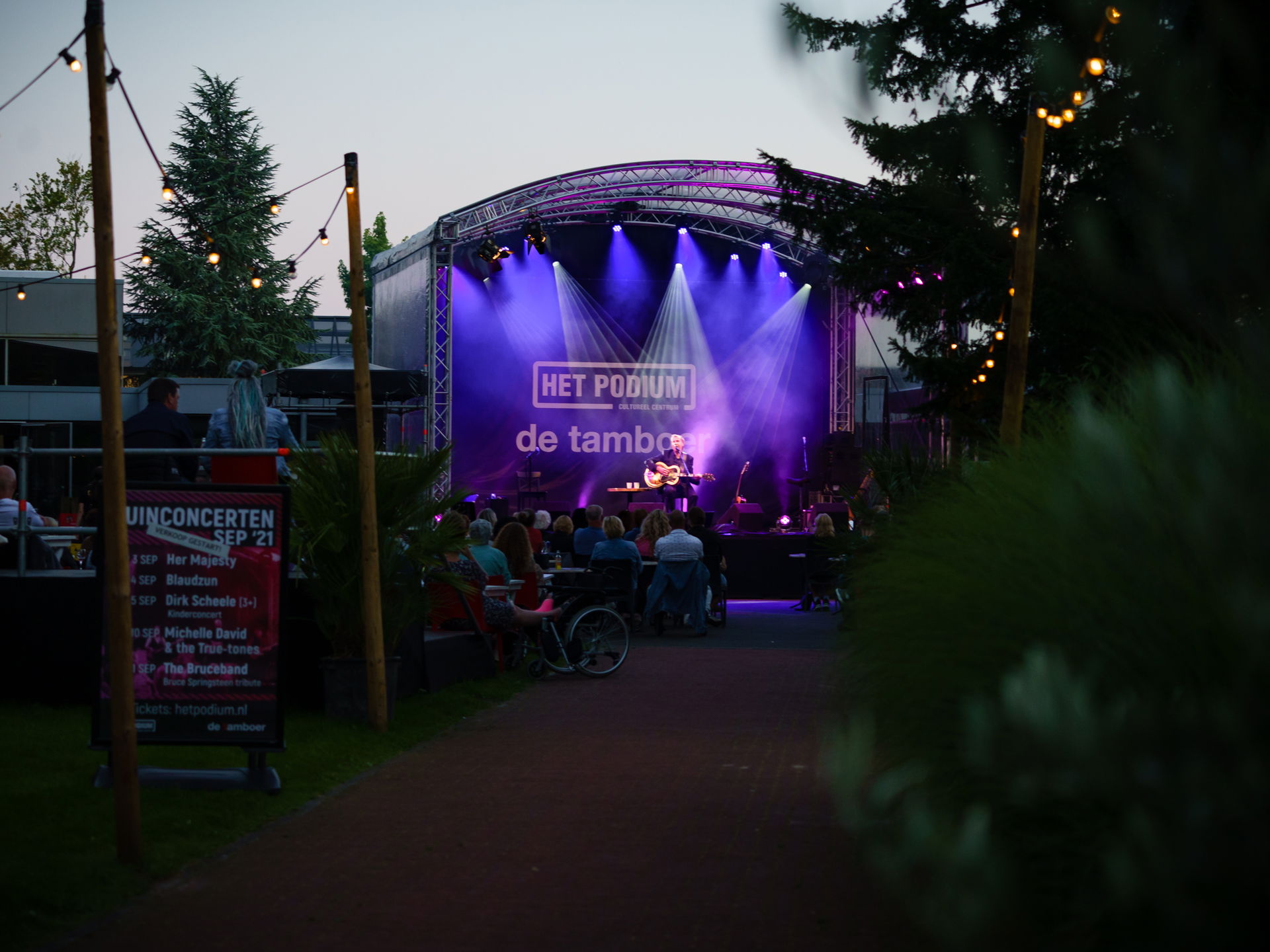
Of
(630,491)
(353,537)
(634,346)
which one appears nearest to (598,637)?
(353,537)

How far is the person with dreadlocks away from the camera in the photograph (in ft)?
32.7

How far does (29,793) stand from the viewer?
6617 millimetres

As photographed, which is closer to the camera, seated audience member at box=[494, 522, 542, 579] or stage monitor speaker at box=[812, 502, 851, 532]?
seated audience member at box=[494, 522, 542, 579]

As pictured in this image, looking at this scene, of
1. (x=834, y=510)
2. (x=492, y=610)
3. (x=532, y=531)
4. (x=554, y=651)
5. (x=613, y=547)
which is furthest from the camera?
(x=834, y=510)

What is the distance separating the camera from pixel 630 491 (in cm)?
2670

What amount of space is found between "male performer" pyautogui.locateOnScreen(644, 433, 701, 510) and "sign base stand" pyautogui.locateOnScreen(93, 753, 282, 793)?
62.1 feet

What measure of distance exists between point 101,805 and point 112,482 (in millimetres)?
1745

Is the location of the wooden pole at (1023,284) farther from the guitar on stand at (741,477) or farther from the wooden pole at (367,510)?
the guitar on stand at (741,477)

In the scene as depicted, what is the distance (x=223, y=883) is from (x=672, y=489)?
21.4 m

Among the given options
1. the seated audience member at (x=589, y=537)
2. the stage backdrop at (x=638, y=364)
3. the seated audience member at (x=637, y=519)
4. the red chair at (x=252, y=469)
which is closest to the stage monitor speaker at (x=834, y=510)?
the stage backdrop at (x=638, y=364)

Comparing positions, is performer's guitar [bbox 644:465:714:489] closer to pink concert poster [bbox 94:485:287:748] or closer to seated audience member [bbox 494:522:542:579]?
seated audience member [bbox 494:522:542:579]

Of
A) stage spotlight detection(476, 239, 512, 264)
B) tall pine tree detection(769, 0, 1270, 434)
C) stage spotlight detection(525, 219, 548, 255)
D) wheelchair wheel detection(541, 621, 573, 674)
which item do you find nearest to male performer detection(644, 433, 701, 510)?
stage spotlight detection(525, 219, 548, 255)

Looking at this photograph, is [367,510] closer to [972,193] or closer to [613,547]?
[613,547]

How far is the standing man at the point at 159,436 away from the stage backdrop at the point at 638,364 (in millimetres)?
16800
